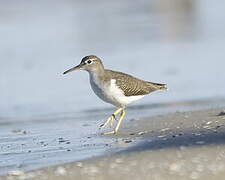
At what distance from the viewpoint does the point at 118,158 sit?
8.05 meters

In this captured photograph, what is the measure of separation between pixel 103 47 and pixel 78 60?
164 centimetres

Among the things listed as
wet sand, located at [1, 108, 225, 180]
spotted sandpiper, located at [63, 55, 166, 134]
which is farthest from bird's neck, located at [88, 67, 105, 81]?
wet sand, located at [1, 108, 225, 180]

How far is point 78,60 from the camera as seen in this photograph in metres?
16.5

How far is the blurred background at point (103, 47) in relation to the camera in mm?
13586

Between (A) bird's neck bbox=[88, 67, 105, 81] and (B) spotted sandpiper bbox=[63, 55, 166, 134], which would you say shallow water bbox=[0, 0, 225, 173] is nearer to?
(B) spotted sandpiper bbox=[63, 55, 166, 134]

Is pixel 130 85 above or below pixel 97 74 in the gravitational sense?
below

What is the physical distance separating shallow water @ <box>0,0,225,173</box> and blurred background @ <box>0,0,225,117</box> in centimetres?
2

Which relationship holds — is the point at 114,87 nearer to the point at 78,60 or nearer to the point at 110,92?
the point at 110,92

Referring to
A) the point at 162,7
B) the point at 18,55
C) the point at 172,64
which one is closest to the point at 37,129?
the point at 172,64

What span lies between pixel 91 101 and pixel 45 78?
218cm

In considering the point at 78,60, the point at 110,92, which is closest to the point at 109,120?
the point at 110,92

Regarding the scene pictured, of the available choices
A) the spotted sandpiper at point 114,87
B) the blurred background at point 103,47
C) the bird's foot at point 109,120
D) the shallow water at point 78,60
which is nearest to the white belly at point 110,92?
the spotted sandpiper at point 114,87

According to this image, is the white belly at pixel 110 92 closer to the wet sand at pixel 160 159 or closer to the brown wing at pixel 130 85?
the brown wing at pixel 130 85

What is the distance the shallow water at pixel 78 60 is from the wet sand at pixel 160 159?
472 millimetres
